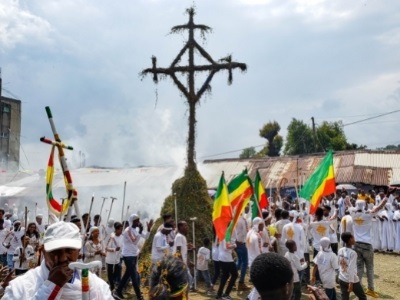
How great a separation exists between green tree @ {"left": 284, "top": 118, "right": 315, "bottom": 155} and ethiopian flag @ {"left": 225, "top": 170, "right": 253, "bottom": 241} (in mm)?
53588

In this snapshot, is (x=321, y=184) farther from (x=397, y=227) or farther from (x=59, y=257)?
(x=59, y=257)

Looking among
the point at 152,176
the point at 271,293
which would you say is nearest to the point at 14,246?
the point at 271,293

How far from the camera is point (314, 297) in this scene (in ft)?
12.0

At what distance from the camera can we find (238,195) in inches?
447

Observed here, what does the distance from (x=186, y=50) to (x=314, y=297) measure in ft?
39.7

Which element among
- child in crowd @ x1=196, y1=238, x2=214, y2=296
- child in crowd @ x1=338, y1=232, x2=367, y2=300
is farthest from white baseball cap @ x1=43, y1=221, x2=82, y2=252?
child in crowd @ x1=196, y1=238, x2=214, y2=296

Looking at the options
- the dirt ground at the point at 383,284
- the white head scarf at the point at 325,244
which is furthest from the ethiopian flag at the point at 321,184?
the dirt ground at the point at 383,284

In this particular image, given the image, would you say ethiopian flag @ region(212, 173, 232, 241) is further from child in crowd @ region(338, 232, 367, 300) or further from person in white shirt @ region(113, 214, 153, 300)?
child in crowd @ region(338, 232, 367, 300)

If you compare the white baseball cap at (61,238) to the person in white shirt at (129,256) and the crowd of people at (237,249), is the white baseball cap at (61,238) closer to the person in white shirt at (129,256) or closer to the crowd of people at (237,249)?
the crowd of people at (237,249)

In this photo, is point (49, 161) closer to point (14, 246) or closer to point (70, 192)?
point (70, 192)

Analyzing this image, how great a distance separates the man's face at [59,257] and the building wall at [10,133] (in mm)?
57006

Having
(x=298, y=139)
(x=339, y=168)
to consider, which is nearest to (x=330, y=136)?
(x=298, y=139)

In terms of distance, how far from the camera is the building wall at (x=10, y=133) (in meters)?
57.4

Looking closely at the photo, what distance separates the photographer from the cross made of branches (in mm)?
14547
